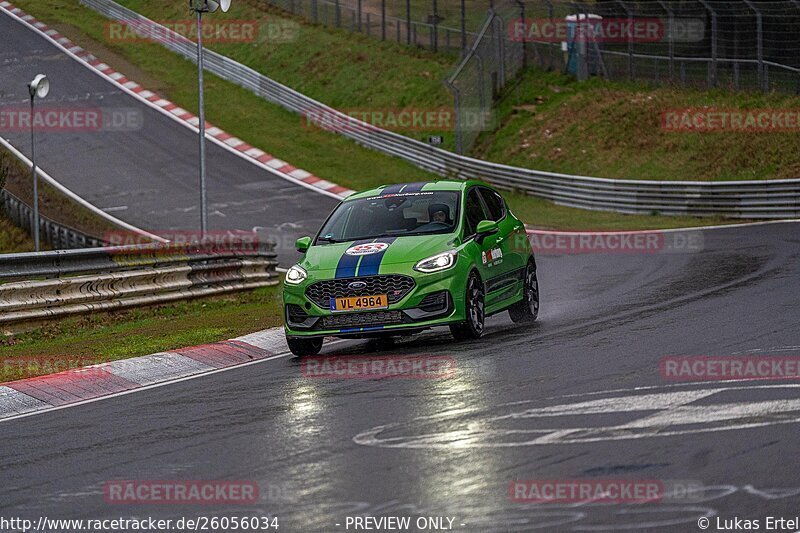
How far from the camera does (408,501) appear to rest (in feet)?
20.9

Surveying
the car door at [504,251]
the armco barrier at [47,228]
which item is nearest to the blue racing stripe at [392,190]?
the car door at [504,251]

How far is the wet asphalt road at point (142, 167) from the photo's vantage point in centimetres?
3338

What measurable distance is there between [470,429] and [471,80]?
32.8 meters

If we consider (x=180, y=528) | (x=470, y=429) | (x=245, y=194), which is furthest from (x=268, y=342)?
(x=245, y=194)

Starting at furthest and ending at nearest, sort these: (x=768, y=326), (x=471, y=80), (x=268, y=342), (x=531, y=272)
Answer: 1. (x=471, y=80)
2. (x=531, y=272)
3. (x=268, y=342)
4. (x=768, y=326)

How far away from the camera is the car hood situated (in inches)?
497

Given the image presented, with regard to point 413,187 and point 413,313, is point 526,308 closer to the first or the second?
point 413,187

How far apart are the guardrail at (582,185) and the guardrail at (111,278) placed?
41.9 ft

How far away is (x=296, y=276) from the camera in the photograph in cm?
1290

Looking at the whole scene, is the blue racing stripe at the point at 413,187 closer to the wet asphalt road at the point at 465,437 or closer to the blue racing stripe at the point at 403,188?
the blue racing stripe at the point at 403,188

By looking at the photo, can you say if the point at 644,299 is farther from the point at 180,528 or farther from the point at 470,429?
the point at 180,528

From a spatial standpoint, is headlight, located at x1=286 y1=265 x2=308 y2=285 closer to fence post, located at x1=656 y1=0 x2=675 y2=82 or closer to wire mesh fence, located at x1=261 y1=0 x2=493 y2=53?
fence post, located at x1=656 y1=0 x2=675 y2=82

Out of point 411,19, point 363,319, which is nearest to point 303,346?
point 363,319

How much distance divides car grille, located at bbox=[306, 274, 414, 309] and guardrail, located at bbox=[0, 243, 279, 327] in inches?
190
